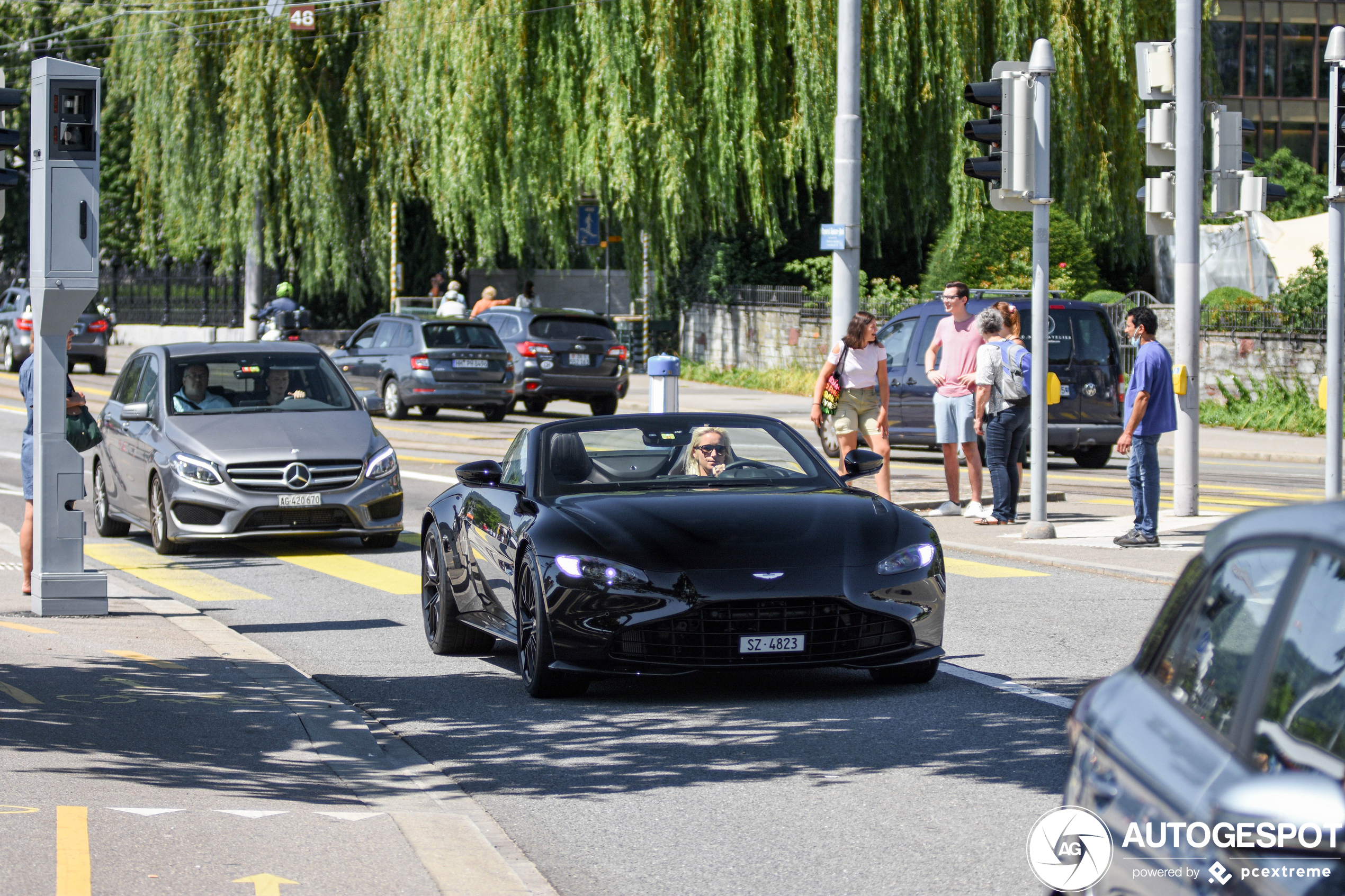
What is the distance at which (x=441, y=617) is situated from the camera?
9836mm

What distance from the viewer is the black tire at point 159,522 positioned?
14141mm

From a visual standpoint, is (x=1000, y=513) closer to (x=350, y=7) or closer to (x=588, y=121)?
(x=588, y=121)

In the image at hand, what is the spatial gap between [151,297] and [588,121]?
922 inches

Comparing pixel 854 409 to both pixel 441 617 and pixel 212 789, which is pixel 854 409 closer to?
pixel 441 617

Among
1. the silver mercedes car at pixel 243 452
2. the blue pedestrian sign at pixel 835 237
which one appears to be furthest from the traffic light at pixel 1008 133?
the silver mercedes car at pixel 243 452

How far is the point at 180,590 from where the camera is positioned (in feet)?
40.5

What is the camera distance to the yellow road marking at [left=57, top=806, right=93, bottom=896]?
4969mm

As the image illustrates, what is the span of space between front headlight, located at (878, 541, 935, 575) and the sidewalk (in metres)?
2.29

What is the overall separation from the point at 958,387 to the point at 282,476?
5650 mm

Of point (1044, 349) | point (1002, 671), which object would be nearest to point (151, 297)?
point (1044, 349)

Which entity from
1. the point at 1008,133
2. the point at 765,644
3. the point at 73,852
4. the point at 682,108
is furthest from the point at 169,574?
the point at 682,108

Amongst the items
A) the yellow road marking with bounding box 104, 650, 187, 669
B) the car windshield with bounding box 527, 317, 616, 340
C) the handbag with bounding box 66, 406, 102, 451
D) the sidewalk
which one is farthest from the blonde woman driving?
the car windshield with bounding box 527, 317, 616, 340

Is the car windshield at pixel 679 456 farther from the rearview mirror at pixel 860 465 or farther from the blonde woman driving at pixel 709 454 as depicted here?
the rearview mirror at pixel 860 465

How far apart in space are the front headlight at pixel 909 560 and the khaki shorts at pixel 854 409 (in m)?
7.13
